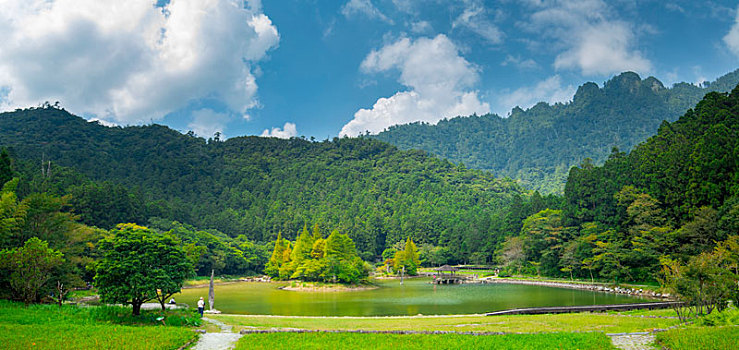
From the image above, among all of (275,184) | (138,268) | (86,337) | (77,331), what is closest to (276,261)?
(138,268)

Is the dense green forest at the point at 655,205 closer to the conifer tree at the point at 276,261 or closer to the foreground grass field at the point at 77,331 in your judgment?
the foreground grass field at the point at 77,331

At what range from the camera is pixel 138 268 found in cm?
1842

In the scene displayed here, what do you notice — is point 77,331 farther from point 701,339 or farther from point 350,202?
point 350,202

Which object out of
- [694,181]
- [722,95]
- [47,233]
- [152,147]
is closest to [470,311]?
[694,181]

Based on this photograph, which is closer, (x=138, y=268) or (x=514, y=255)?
(x=138, y=268)

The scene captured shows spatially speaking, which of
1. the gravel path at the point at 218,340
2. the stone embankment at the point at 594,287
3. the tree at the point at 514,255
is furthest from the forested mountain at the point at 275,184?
the gravel path at the point at 218,340

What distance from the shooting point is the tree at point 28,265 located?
17.6 m

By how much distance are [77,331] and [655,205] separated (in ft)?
144

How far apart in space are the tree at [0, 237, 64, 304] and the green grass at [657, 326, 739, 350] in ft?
73.5

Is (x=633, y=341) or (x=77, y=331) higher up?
(x=77, y=331)

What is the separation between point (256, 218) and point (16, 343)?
113 metres

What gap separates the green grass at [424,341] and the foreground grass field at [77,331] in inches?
95.4

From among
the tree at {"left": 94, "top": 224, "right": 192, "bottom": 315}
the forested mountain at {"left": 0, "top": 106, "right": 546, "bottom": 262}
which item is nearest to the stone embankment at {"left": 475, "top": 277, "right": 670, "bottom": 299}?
the forested mountain at {"left": 0, "top": 106, "right": 546, "bottom": 262}

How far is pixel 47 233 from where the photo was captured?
27.3m
